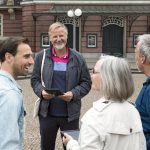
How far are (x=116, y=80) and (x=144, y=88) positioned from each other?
0.54m

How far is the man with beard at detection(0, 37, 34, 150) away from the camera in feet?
8.73

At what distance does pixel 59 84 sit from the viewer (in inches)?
194

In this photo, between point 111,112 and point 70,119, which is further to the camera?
point 70,119

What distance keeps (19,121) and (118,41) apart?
29.1 meters

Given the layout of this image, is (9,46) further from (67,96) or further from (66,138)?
(67,96)

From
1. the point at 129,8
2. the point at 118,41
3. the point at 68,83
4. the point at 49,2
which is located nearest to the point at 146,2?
the point at 129,8

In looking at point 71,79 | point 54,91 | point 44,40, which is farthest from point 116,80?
point 44,40

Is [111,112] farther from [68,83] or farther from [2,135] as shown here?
[68,83]

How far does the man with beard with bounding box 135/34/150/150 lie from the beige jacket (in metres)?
0.30

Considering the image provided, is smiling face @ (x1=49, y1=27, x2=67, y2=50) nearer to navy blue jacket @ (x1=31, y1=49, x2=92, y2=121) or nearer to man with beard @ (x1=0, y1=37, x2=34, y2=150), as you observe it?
navy blue jacket @ (x1=31, y1=49, x2=92, y2=121)

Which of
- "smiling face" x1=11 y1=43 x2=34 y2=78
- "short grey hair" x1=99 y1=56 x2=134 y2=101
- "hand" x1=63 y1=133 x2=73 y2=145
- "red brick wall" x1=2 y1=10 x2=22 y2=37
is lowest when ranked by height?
"hand" x1=63 y1=133 x2=73 y2=145

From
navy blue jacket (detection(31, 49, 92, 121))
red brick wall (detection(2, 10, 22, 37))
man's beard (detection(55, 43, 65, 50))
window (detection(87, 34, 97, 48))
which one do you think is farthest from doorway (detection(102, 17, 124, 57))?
man's beard (detection(55, 43, 65, 50))

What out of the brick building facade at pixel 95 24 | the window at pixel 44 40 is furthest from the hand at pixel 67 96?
the window at pixel 44 40

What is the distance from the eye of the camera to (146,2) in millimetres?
31797
